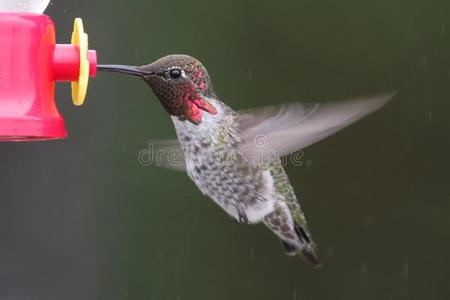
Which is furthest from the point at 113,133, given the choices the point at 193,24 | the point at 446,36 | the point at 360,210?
the point at 446,36

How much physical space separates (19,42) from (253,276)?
4062mm

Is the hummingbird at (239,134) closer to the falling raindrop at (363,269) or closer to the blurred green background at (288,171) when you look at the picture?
the blurred green background at (288,171)

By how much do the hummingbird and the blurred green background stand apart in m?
2.68

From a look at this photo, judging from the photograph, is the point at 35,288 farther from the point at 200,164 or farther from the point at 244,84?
the point at 200,164

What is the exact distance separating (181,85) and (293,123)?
1.33 feet

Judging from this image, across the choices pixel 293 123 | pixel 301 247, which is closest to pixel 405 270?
pixel 301 247

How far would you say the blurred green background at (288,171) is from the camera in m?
6.05

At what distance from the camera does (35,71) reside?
2613mm

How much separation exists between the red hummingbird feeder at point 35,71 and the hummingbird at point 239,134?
0.19 meters

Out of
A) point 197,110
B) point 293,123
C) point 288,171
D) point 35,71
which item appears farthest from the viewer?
point 288,171

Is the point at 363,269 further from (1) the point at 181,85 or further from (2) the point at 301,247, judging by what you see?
(1) the point at 181,85

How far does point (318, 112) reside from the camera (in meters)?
3.03

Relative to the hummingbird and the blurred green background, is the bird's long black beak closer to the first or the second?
the hummingbird

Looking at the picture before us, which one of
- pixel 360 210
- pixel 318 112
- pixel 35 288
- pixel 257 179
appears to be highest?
pixel 318 112
